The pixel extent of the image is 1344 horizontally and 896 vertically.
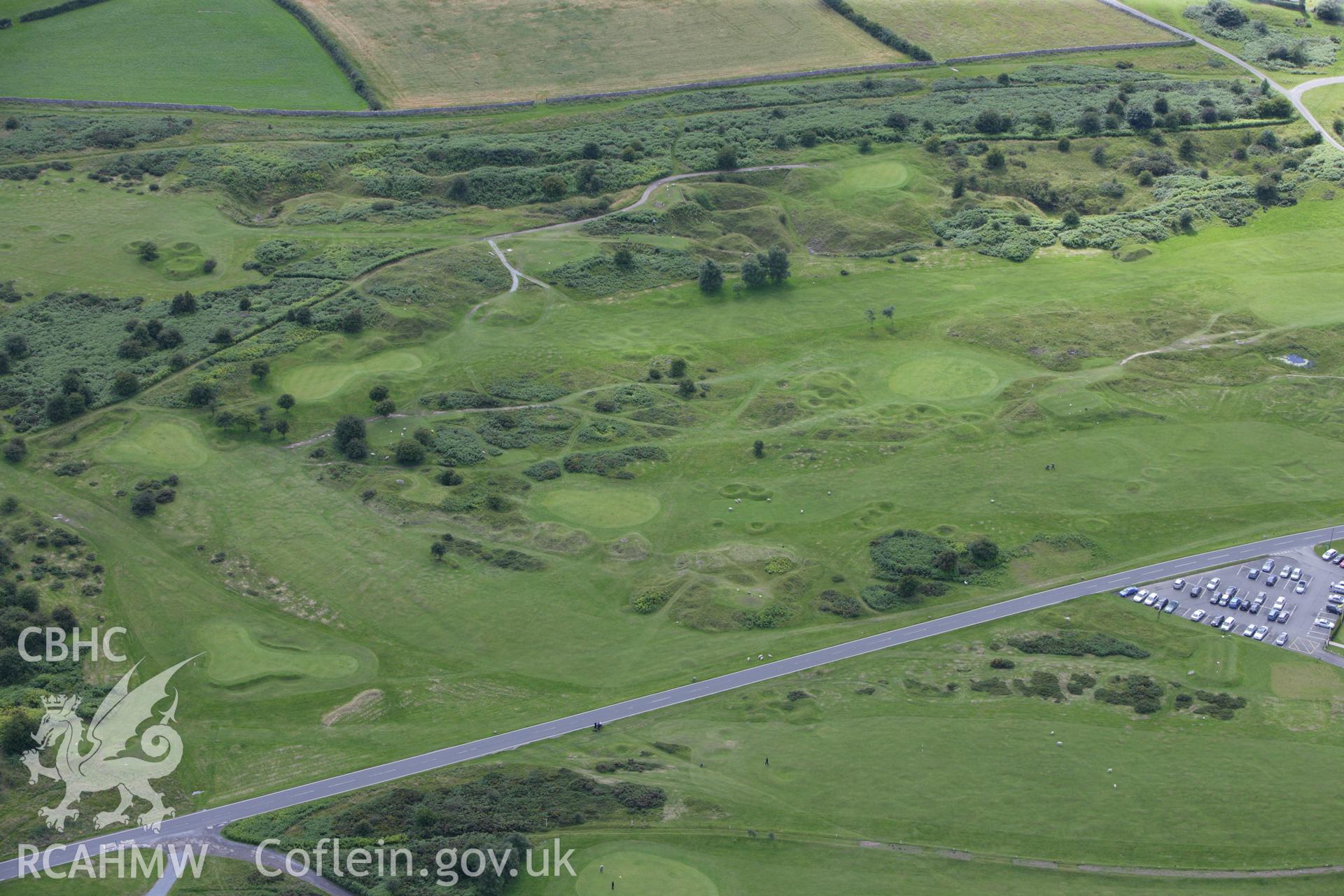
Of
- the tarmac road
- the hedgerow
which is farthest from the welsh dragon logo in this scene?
the hedgerow

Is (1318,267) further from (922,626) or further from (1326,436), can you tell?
(922,626)

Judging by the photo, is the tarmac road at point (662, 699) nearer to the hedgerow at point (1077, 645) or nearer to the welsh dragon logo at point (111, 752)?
the welsh dragon logo at point (111, 752)

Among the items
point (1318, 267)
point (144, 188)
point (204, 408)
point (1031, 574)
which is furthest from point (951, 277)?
point (144, 188)

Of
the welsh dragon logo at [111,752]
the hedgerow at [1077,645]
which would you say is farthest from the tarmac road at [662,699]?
the hedgerow at [1077,645]

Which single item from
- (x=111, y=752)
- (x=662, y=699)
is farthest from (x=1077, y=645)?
(x=111, y=752)

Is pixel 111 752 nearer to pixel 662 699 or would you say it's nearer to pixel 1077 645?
pixel 662 699

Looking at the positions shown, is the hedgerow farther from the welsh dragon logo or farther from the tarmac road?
the welsh dragon logo

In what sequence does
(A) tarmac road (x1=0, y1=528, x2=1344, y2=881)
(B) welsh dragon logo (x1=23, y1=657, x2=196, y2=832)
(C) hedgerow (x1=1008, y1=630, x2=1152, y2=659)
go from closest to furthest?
(A) tarmac road (x1=0, y1=528, x2=1344, y2=881), (B) welsh dragon logo (x1=23, y1=657, x2=196, y2=832), (C) hedgerow (x1=1008, y1=630, x2=1152, y2=659)

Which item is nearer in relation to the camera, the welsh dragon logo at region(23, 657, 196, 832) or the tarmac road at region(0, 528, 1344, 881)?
the tarmac road at region(0, 528, 1344, 881)
